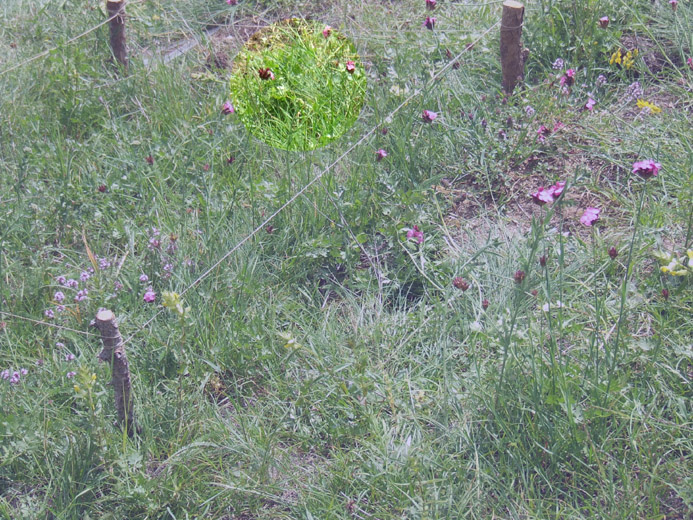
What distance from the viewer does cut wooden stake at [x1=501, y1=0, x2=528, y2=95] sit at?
10.5 ft

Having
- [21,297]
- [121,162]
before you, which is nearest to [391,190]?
[121,162]

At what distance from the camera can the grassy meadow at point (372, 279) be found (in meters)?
2.00

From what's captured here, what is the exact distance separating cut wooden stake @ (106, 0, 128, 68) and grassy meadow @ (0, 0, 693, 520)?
0.11 metres

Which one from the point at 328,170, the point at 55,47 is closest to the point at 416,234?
the point at 328,170

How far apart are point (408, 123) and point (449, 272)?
818 mm

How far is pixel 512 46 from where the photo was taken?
10.7 feet

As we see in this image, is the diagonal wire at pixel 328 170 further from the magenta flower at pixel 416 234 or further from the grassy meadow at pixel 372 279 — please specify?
the magenta flower at pixel 416 234

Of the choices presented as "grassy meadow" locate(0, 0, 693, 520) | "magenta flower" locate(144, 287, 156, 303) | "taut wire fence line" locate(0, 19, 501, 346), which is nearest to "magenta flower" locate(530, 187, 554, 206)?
"grassy meadow" locate(0, 0, 693, 520)

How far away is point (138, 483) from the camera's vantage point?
2.00 metres

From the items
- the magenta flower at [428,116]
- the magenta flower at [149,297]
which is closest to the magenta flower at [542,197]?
the magenta flower at [428,116]

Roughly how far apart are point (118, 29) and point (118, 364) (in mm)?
2339
